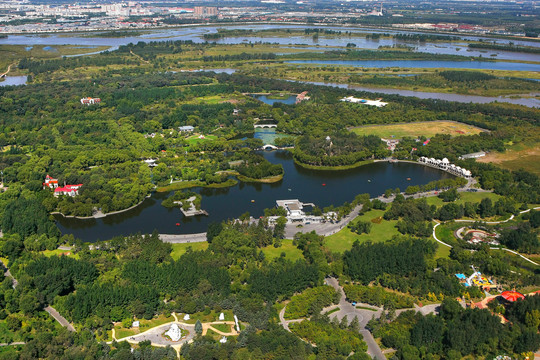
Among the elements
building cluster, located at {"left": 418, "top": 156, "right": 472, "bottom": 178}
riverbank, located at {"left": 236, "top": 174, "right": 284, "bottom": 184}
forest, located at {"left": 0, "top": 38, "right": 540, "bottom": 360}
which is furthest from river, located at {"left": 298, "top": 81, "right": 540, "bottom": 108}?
riverbank, located at {"left": 236, "top": 174, "right": 284, "bottom": 184}

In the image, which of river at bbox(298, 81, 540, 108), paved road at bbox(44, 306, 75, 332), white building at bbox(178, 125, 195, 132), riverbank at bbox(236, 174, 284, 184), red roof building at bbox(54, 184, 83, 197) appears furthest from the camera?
river at bbox(298, 81, 540, 108)

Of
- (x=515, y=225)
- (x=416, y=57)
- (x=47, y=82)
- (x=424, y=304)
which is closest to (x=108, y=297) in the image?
(x=424, y=304)

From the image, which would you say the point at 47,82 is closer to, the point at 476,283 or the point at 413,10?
the point at 476,283

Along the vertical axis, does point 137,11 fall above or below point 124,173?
above

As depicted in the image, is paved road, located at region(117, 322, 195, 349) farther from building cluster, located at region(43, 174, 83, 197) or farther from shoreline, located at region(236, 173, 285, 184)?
shoreline, located at region(236, 173, 285, 184)

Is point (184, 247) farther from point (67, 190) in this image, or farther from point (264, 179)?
point (67, 190)

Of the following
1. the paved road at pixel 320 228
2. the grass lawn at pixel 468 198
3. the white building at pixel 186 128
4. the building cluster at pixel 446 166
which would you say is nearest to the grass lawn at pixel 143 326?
the paved road at pixel 320 228
